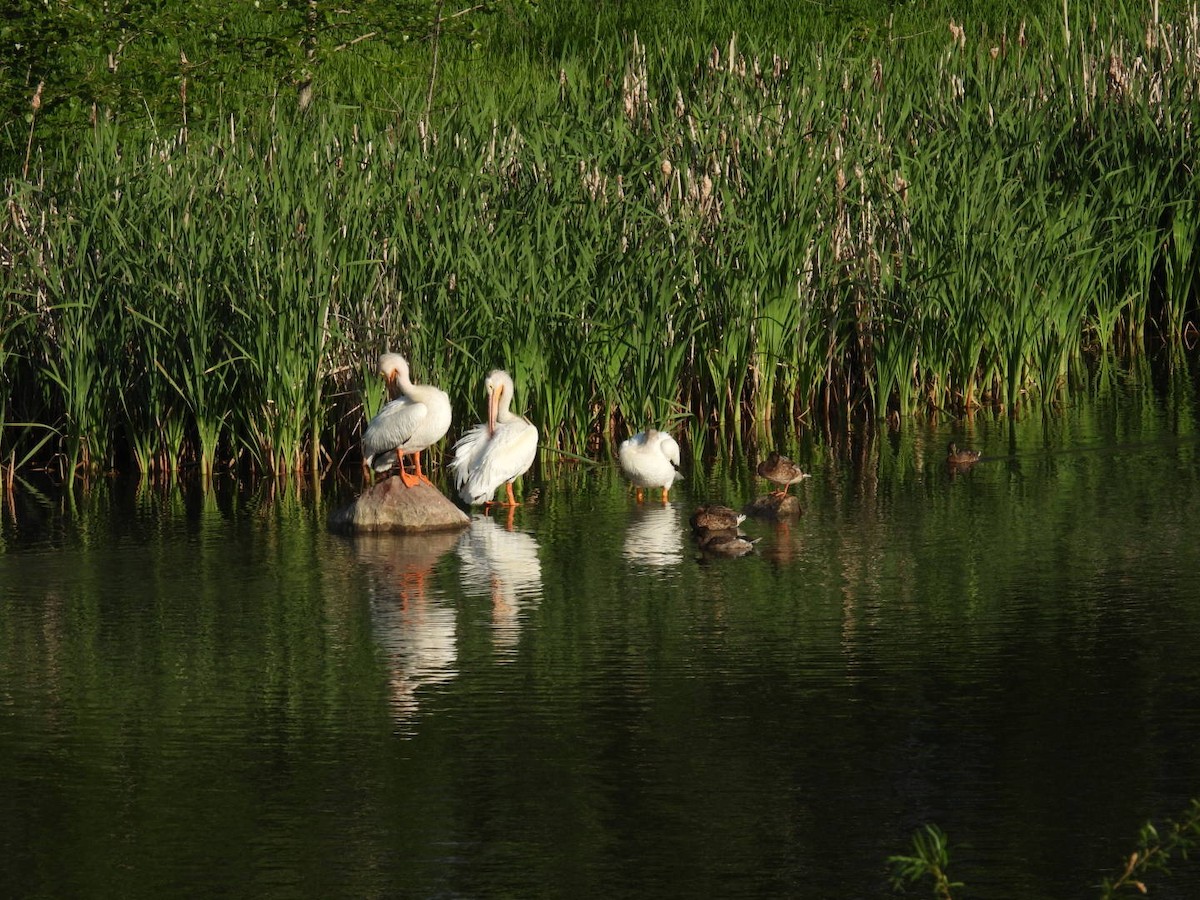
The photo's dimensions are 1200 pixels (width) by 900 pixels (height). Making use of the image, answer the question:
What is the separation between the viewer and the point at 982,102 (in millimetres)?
13531

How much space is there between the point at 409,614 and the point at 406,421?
2.30 m

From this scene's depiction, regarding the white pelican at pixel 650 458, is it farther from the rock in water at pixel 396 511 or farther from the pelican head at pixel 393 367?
the pelican head at pixel 393 367

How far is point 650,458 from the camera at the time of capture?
10195mm

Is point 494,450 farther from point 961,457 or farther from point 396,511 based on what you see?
point 961,457

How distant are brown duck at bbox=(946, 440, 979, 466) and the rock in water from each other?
8.89 feet

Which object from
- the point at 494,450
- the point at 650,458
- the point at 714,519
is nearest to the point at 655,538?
the point at 714,519

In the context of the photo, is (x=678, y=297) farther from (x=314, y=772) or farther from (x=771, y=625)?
(x=314, y=772)

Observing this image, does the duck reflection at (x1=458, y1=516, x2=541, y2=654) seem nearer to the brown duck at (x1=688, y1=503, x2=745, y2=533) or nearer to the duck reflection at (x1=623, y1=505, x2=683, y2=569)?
the duck reflection at (x1=623, y1=505, x2=683, y2=569)

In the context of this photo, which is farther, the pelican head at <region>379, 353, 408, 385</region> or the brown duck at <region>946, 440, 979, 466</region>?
the brown duck at <region>946, 440, 979, 466</region>

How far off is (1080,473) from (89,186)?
5.72 meters

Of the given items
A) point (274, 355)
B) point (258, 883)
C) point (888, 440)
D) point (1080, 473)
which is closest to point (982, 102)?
point (888, 440)

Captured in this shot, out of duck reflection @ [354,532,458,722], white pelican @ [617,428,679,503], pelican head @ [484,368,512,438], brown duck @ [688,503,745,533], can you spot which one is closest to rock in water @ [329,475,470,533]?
duck reflection @ [354,532,458,722]

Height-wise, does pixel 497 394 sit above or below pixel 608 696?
above

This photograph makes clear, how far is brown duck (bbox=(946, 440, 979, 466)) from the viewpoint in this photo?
10906 mm
